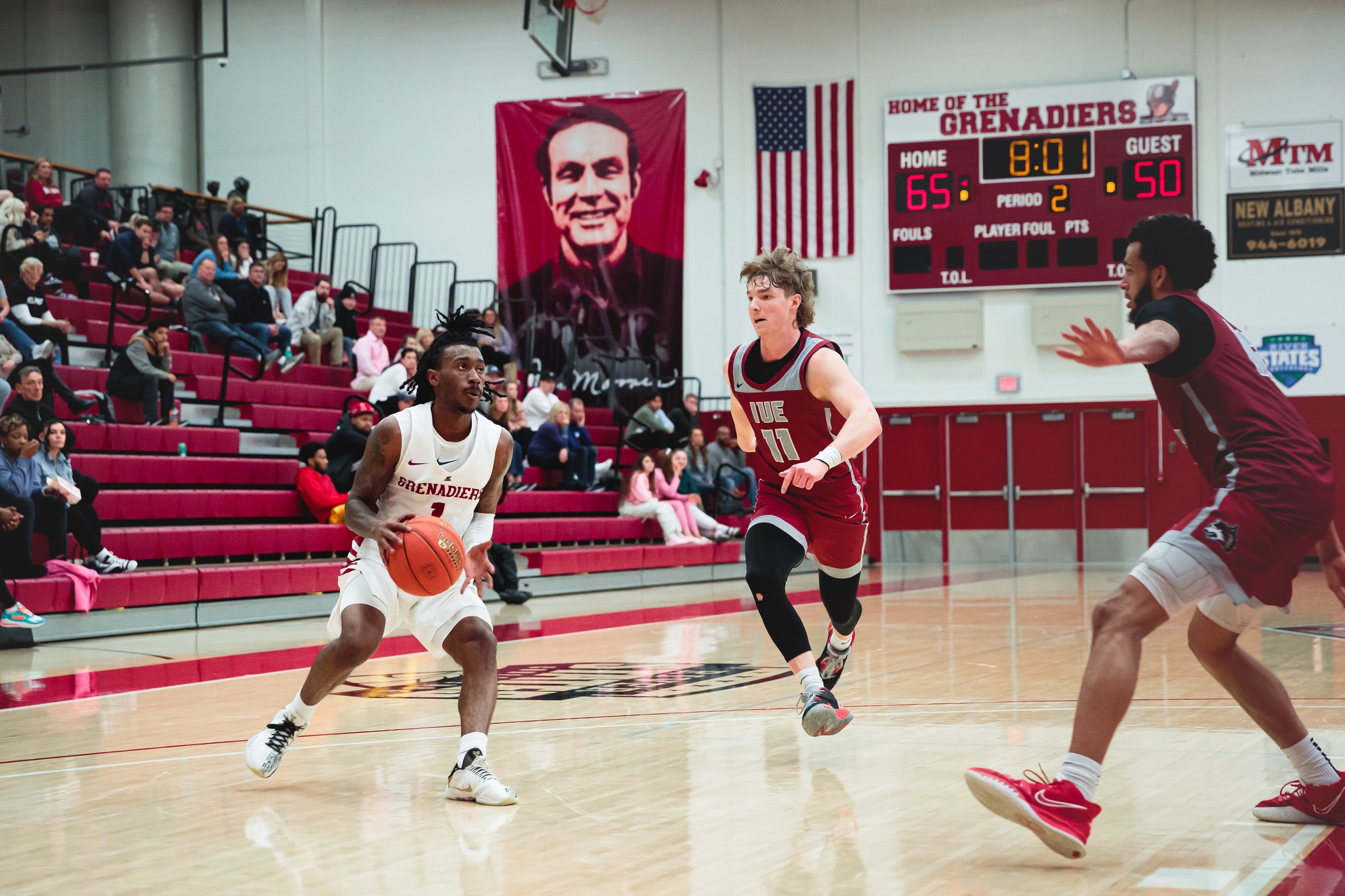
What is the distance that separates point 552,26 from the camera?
17.1 metres

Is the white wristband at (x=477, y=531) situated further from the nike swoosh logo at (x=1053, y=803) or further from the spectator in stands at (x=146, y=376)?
the spectator in stands at (x=146, y=376)

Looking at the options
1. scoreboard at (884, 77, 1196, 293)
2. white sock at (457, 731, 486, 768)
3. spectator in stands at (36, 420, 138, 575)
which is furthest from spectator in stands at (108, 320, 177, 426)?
scoreboard at (884, 77, 1196, 293)

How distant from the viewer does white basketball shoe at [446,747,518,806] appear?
384cm

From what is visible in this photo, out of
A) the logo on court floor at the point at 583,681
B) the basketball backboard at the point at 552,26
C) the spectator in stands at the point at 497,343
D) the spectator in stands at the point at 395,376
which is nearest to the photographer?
the logo on court floor at the point at 583,681

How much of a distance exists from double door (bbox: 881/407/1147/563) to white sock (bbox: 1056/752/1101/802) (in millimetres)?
15937

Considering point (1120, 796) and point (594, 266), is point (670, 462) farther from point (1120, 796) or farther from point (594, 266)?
point (1120, 796)

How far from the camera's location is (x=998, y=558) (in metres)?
18.8

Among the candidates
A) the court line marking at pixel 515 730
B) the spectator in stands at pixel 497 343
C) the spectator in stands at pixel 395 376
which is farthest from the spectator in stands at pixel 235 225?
the court line marking at pixel 515 730

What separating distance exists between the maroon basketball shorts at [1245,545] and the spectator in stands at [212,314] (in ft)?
39.4

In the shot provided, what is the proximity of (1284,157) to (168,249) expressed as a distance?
47.1 ft

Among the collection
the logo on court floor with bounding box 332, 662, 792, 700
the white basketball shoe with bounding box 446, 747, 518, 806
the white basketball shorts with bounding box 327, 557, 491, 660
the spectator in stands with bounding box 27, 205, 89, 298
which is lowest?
the logo on court floor with bounding box 332, 662, 792, 700

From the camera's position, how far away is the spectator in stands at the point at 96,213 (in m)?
15.1

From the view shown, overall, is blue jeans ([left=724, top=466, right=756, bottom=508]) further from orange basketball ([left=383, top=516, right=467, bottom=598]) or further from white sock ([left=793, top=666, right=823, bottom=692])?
orange basketball ([left=383, top=516, right=467, bottom=598])

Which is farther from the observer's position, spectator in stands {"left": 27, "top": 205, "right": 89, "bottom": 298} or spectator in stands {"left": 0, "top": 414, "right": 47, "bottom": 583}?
spectator in stands {"left": 27, "top": 205, "right": 89, "bottom": 298}
